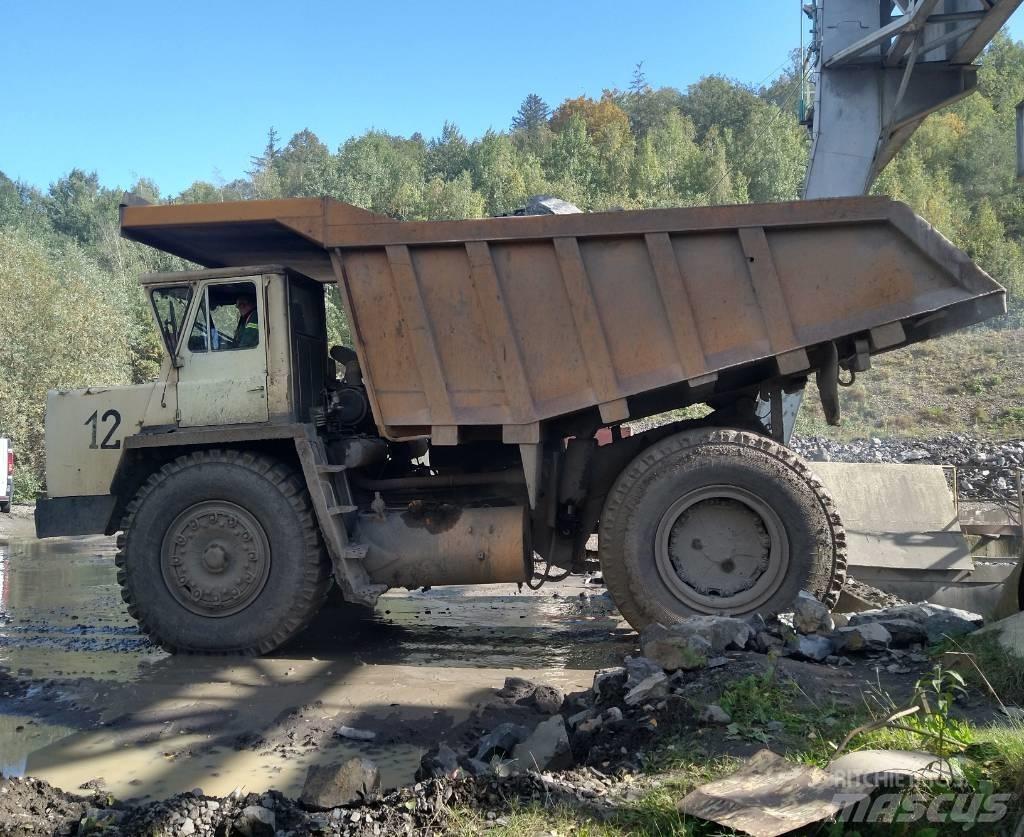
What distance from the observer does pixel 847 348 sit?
19.9ft

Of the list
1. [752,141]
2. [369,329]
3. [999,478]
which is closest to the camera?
[369,329]

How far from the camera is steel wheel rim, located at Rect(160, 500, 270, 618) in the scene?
610cm

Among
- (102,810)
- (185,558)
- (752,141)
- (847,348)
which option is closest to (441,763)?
(102,810)

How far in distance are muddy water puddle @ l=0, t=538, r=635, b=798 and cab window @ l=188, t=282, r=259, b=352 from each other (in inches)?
93.7

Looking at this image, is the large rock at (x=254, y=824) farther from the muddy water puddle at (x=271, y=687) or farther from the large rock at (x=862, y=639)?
the large rock at (x=862, y=639)

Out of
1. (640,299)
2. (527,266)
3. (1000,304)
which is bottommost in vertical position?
(1000,304)

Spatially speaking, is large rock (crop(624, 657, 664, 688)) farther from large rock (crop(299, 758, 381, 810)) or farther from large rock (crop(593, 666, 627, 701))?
large rock (crop(299, 758, 381, 810))

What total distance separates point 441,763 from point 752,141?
60.0m

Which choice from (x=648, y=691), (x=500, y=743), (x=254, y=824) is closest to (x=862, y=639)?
(x=648, y=691)

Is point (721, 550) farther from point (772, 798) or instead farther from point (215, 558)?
point (215, 558)

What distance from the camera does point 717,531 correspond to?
234 inches

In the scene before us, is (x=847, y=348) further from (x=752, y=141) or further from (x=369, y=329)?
(x=752, y=141)

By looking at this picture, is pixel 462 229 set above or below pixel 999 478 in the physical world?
above

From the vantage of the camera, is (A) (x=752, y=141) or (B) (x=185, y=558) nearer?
(B) (x=185, y=558)
